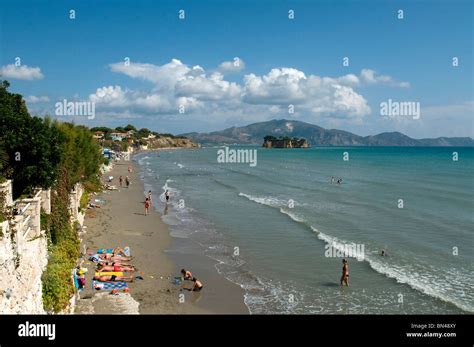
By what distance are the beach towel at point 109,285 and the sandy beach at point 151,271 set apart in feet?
0.98

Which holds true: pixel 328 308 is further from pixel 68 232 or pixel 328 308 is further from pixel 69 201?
pixel 69 201

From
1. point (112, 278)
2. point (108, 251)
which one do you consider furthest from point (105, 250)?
point (112, 278)

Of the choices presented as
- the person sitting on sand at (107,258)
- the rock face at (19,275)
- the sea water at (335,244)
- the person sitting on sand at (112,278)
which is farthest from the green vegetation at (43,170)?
the sea water at (335,244)

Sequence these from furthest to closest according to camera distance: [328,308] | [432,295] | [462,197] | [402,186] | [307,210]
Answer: [402,186] < [462,197] < [307,210] < [432,295] < [328,308]

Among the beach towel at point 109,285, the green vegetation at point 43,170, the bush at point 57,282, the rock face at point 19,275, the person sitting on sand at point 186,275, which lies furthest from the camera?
the person sitting on sand at point 186,275

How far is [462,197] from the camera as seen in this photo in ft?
157

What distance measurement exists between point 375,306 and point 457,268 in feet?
26.9

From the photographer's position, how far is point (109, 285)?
1858 centimetres

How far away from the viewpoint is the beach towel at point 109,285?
18.3m

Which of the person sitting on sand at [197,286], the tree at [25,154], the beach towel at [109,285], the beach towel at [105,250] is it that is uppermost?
the tree at [25,154]

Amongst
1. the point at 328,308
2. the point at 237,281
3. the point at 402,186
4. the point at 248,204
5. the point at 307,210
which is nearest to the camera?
the point at 328,308

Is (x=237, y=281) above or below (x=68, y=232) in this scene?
below

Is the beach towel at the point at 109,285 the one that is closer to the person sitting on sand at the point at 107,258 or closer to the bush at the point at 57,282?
the bush at the point at 57,282

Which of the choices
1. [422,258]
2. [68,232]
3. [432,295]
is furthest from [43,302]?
[422,258]
